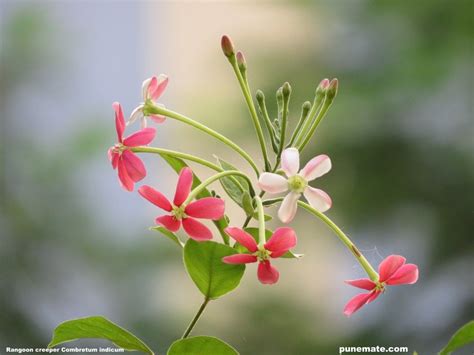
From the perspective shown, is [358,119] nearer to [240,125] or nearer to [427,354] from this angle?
[240,125]

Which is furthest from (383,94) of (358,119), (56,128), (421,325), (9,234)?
(9,234)

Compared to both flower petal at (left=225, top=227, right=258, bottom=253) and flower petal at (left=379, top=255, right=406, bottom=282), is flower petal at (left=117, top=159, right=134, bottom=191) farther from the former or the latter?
flower petal at (left=379, top=255, right=406, bottom=282)

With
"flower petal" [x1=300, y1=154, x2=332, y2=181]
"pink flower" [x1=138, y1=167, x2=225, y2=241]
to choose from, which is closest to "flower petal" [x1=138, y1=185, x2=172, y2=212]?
"pink flower" [x1=138, y1=167, x2=225, y2=241]

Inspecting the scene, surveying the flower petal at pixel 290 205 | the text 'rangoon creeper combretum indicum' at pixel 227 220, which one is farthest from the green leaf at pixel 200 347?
the flower petal at pixel 290 205

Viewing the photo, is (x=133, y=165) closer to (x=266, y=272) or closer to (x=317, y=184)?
(x=266, y=272)

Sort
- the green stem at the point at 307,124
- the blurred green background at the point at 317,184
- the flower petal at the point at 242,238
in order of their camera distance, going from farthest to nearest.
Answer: the blurred green background at the point at 317,184
the green stem at the point at 307,124
the flower petal at the point at 242,238

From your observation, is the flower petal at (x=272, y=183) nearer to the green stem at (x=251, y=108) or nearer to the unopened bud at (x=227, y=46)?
the green stem at (x=251, y=108)

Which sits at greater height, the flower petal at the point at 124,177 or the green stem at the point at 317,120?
the green stem at the point at 317,120
